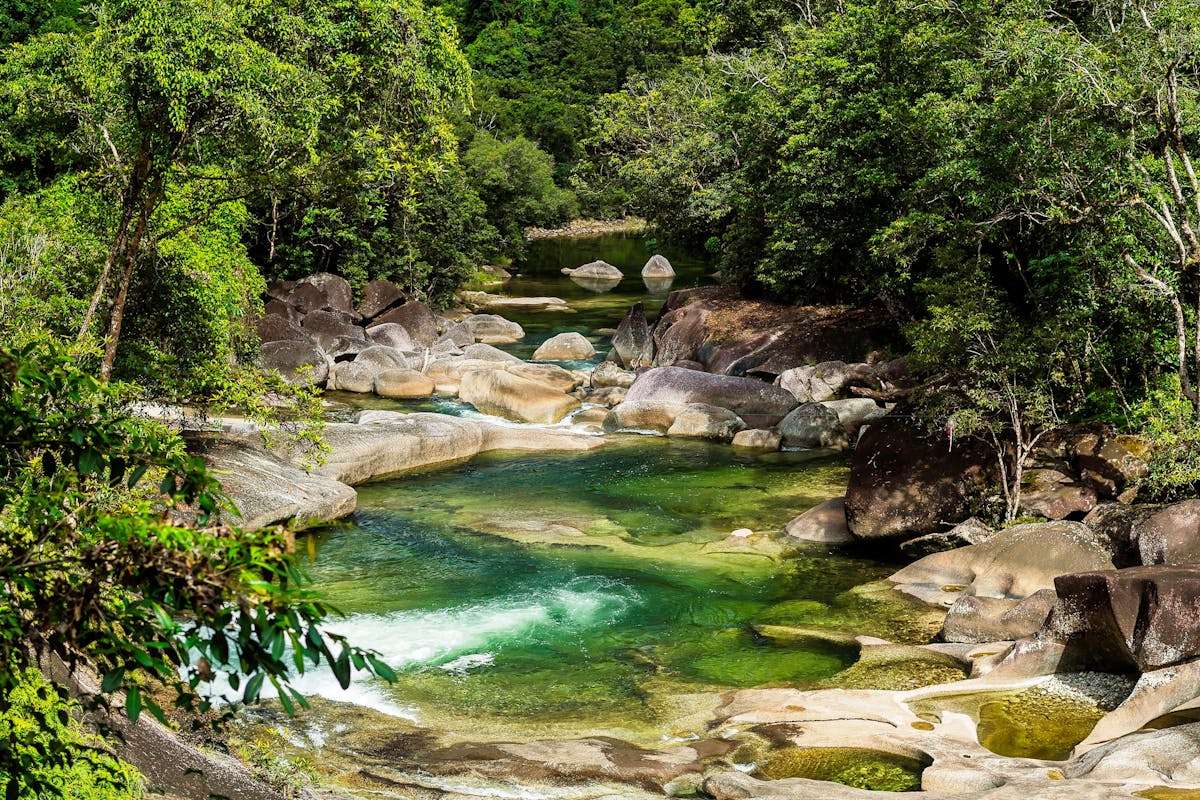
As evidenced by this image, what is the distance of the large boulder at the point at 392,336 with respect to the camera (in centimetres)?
3491

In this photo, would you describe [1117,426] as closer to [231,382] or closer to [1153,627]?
[1153,627]

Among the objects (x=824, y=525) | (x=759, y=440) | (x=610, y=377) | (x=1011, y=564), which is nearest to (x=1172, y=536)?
(x=1011, y=564)

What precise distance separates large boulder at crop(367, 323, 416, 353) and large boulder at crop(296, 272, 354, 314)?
1.36m

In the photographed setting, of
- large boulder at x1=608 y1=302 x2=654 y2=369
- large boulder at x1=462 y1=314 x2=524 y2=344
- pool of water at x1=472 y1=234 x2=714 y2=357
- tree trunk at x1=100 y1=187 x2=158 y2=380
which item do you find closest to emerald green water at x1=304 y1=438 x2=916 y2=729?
tree trunk at x1=100 y1=187 x2=158 y2=380

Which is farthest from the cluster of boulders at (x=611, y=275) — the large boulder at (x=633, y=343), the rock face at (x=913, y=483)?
the rock face at (x=913, y=483)

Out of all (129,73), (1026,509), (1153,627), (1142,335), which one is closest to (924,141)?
(1142,335)

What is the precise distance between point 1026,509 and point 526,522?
27.4 feet

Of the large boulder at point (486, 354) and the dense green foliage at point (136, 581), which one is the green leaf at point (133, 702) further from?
the large boulder at point (486, 354)

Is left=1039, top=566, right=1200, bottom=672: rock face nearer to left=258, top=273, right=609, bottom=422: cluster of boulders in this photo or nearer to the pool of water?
left=258, top=273, right=609, bottom=422: cluster of boulders

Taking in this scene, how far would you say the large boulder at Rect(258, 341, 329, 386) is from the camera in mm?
29609

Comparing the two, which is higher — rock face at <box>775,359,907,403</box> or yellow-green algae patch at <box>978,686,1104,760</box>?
rock face at <box>775,359,907,403</box>

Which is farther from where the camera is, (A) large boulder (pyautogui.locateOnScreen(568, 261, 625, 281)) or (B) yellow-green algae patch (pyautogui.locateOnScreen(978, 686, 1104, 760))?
(A) large boulder (pyautogui.locateOnScreen(568, 261, 625, 281))

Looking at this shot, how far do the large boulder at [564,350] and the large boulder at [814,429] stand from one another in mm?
10760

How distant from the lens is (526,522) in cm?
1944
